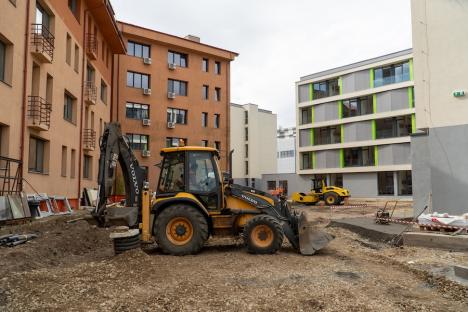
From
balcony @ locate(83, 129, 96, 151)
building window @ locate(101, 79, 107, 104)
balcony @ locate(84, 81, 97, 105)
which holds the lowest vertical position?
balcony @ locate(83, 129, 96, 151)

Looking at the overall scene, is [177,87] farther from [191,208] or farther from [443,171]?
[191,208]

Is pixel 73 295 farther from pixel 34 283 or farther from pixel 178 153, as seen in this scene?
pixel 178 153

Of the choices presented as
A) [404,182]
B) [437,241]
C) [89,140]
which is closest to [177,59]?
[89,140]

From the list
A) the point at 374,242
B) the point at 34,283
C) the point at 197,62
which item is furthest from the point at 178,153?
the point at 197,62

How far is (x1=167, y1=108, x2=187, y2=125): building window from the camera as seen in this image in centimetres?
3741

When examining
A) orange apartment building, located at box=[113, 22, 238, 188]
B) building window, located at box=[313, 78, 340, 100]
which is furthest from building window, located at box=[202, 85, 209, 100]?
building window, located at box=[313, 78, 340, 100]

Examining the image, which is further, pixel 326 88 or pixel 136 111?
pixel 326 88

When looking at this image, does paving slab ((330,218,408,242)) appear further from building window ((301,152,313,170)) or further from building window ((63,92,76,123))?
building window ((301,152,313,170))

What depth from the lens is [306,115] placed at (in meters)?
55.1

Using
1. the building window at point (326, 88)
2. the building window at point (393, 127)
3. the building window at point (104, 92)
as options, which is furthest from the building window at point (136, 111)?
the building window at point (393, 127)

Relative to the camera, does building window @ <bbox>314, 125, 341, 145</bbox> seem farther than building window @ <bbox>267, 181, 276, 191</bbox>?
No

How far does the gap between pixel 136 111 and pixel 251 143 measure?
3475cm

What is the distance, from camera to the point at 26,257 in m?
8.73

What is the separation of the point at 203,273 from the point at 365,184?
4278cm
